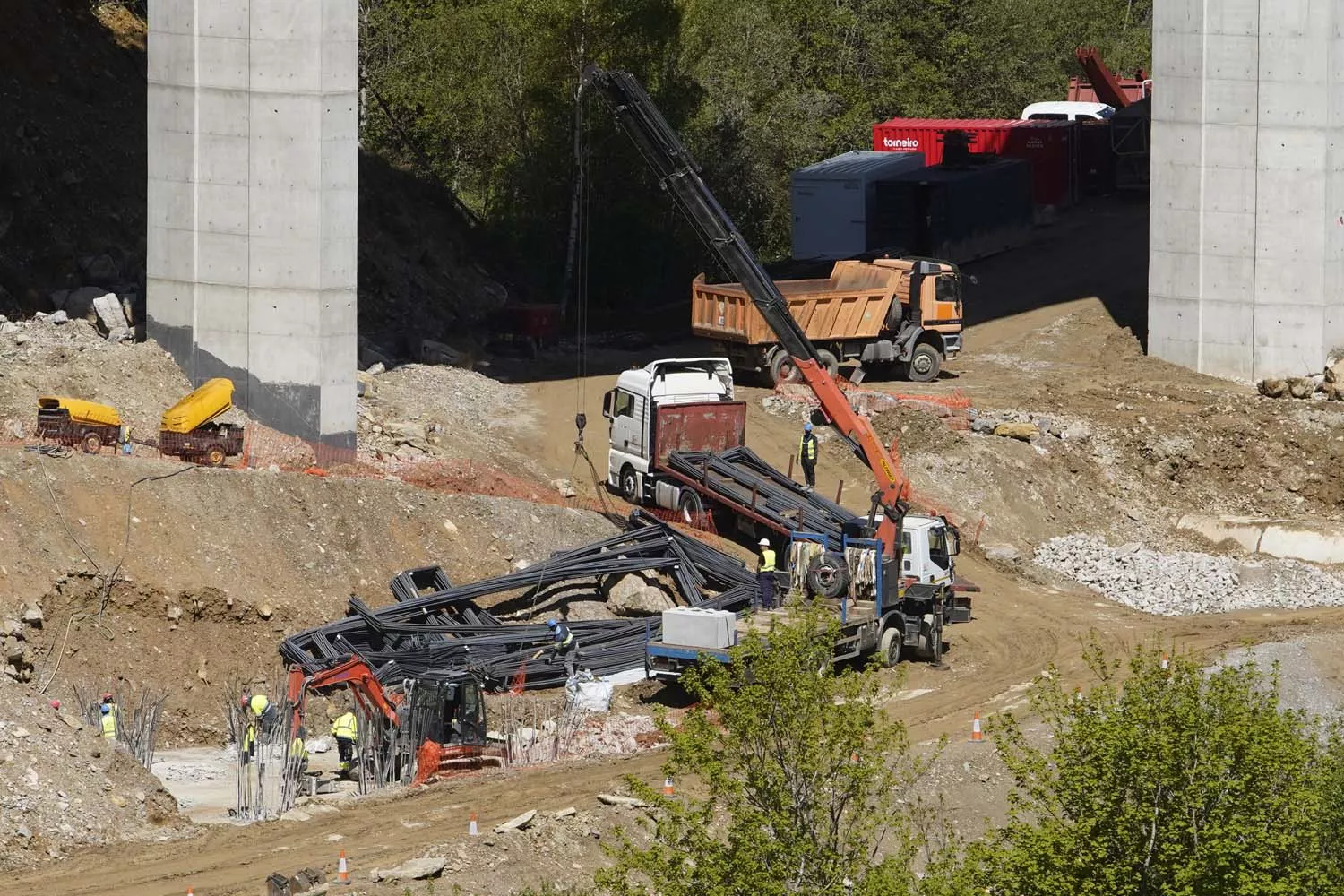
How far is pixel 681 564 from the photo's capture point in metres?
32.3

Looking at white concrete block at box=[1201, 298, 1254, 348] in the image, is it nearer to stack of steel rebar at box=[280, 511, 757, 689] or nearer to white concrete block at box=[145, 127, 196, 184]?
stack of steel rebar at box=[280, 511, 757, 689]

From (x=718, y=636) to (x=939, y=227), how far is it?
93.1ft

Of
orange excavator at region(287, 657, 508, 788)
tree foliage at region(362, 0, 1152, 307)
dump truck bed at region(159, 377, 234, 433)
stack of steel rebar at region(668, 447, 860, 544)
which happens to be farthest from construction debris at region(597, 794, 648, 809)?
tree foliage at region(362, 0, 1152, 307)

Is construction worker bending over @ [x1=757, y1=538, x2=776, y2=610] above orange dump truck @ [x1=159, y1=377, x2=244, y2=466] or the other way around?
the other way around

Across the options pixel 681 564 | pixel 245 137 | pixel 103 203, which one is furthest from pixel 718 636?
pixel 103 203

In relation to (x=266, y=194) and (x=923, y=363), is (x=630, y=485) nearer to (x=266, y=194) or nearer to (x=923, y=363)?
(x=266, y=194)

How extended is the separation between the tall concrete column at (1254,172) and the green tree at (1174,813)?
28614mm

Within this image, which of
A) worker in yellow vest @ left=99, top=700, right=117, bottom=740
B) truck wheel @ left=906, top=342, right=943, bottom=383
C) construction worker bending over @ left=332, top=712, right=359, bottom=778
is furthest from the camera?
truck wheel @ left=906, top=342, right=943, bottom=383

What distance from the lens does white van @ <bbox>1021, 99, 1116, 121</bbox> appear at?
67.3 metres

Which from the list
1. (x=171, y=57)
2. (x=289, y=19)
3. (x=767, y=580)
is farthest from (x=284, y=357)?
(x=767, y=580)

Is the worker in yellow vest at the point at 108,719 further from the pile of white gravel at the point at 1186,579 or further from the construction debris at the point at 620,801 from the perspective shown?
the pile of white gravel at the point at 1186,579

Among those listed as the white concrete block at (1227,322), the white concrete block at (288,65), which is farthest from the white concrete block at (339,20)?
the white concrete block at (1227,322)

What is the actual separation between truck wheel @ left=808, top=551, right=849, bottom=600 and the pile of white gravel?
6.30 m

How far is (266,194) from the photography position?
36.6 metres
